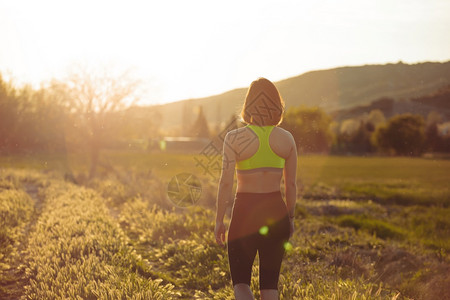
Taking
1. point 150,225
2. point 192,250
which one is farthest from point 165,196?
point 192,250

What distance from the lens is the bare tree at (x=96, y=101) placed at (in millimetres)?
23578

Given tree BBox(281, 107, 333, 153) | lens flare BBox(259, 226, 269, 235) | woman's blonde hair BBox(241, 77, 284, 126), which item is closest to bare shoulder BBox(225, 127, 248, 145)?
woman's blonde hair BBox(241, 77, 284, 126)

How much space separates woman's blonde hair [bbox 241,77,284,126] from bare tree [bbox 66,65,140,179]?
22111 millimetres

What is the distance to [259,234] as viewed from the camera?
2.92 metres

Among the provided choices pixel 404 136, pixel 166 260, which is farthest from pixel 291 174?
pixel 404 136

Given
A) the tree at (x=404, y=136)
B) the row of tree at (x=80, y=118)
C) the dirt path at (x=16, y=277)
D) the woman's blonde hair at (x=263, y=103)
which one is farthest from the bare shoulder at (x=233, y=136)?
the tree at (x=404, y=136)

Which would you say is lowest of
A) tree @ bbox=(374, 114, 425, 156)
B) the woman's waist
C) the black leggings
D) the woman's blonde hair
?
tree @ bbox=(374, 114, 425, 156)

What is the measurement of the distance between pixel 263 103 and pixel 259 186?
0.66 meters

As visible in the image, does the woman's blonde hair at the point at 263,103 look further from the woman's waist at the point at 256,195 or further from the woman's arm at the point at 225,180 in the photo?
the woman's waist at the point at 256,195

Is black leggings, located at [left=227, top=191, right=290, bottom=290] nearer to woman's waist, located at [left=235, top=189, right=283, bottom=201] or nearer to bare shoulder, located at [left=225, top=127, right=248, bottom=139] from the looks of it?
woman's waist, located at [left=235, top=189, right=283, bottom=201]

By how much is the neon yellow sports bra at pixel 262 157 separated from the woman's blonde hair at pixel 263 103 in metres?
0.09

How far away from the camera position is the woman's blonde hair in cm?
288

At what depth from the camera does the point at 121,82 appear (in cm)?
2456

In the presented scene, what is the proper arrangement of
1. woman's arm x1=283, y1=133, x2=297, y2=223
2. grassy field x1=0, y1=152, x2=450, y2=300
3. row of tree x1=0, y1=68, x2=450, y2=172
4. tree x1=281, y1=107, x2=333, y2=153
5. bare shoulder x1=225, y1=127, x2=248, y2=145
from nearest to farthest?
bare shoulder x1=225, y1=127, x2=248, y2=145
woman's arm x1=283, y1=133, x2=297, y2=223
grassy field x1=0, y1=152, x2=450, y2=300
tree x1=281, y1=107, x2=333, y2=153
row of tree x1=0, y1=68, x2=450, y2=172
